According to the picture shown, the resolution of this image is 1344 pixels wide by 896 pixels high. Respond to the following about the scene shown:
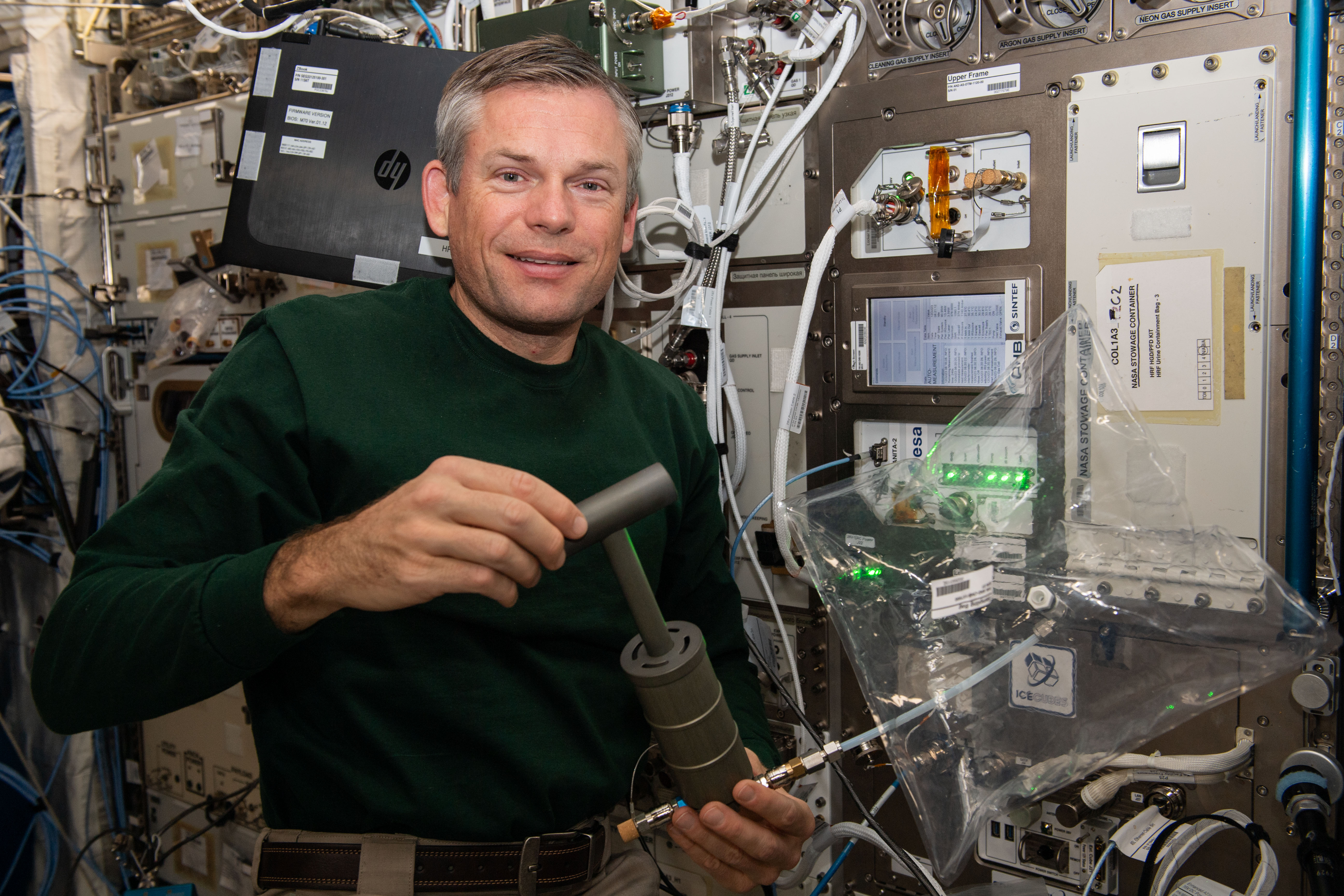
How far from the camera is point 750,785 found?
52.3 inches

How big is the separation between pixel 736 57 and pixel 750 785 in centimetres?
168

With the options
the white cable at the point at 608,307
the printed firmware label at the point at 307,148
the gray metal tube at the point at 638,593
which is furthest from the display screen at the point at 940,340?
the printed firmware label at the point at 307,148

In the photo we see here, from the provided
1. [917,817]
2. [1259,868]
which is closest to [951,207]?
[917,817]

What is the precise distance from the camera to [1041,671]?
5.58 feet

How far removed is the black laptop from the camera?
2.19m

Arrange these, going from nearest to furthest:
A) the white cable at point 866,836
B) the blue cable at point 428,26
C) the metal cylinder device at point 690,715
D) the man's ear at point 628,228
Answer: the metal cylinder device at point 690,715 → the man's ear at point 628,228 → the white cable at point 866,836 → the blue cable at point 428,26

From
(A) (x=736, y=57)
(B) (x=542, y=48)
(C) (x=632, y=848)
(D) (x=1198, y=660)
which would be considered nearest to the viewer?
(D) (x=1198, y=660)

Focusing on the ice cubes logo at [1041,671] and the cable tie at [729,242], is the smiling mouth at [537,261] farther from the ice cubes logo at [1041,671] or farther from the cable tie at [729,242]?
the ice cubes logo at [1041,671]

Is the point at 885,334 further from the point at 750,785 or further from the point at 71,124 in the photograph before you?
the point at 71,124

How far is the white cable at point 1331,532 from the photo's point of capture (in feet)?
5.31

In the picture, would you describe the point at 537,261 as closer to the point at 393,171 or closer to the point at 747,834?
the point at 393,171

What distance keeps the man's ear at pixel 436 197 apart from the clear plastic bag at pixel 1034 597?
30.2 inches

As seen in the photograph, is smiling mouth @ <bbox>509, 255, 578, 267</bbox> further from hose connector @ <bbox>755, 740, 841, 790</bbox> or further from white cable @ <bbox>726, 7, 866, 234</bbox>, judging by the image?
hose connector @ <bbox>755, 740, 841, 790</bbox>

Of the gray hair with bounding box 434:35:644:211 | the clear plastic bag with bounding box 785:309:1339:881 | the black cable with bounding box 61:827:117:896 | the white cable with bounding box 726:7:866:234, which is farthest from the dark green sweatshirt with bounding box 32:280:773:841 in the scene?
the black cable with bounding box 61:827:117:896
